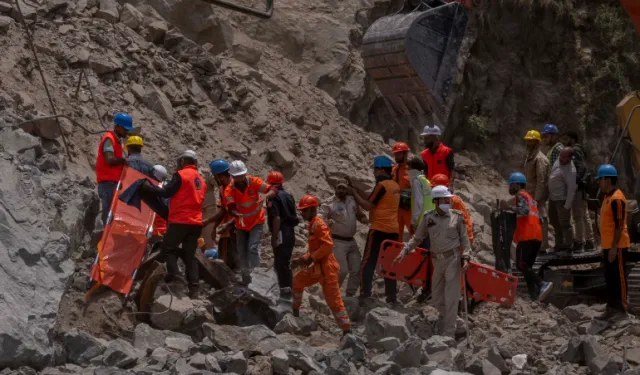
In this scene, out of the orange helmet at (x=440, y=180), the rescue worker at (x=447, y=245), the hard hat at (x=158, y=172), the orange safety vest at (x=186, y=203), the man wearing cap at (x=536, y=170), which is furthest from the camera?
the man wearing cap at (x=536, y=170)

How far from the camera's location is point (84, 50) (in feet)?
48.7

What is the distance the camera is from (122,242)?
1065 cm

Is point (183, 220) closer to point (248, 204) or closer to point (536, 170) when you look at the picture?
point (248, 204)

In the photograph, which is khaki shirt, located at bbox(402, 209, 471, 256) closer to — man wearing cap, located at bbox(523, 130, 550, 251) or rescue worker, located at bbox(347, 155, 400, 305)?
rescue worker, located at bbox(347, 155, 400, 305)

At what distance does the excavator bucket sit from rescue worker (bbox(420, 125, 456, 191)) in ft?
4.12

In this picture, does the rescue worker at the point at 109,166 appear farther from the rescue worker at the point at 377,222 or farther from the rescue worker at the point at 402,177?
the rescue worker at the point at 402,177

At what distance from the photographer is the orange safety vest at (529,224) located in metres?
12.5

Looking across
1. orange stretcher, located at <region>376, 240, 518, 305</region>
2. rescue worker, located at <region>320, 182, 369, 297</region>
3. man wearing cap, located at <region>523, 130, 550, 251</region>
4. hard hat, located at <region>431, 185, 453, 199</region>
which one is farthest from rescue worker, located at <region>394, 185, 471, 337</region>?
man wearing cap, located at <region>523, 130, 550, 251</region>

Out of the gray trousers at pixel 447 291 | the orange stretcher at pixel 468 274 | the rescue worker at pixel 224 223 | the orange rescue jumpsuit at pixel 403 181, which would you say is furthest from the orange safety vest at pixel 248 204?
the gray trousers at pixel 447 291

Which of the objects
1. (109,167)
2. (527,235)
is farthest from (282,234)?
(527,235)

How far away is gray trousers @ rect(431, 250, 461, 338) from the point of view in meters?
10.9

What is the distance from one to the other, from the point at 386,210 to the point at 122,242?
9.41 ft

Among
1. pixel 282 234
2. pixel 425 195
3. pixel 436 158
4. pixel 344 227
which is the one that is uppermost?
pixel 436 158

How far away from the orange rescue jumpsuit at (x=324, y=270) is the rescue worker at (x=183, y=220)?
1.05m
